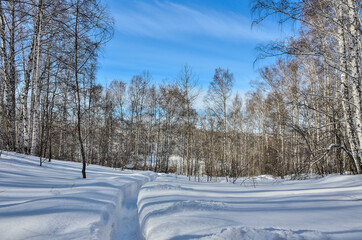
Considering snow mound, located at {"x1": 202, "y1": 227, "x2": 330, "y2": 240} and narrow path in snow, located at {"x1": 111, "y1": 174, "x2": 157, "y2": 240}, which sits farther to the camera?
narrow path in snow, located at {"x1": 111, "y1": 174, "x2": 157, "y2": 240}

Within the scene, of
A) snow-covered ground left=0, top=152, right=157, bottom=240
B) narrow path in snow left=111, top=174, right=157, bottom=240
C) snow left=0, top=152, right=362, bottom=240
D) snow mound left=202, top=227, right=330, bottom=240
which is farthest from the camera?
narrow path in snow left=111, top=174, right=157, bottom=240

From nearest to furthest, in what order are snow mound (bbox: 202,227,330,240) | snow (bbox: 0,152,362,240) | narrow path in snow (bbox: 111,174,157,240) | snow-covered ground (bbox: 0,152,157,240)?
snow mound (bbox: 202,227,330,240) < snow (bbox: 0,152,362,240) < snow-covered ground (bbox: 0,152,157,240) < narrow path in snow (bbox: 111,174,157,240)

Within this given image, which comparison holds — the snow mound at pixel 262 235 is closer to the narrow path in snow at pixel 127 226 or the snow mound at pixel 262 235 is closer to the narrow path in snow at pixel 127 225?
the narrow path in snow at pixel 127 225

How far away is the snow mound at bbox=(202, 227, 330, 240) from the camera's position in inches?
64.9

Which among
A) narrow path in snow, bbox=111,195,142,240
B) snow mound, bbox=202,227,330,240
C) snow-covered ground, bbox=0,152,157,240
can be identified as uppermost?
snow mound, bbox=202,227,330,240

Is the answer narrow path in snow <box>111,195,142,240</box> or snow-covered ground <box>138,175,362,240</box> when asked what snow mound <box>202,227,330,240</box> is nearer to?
snow-covered ground <box>138,175,362,240</box>

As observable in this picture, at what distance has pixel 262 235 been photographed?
1691 mm

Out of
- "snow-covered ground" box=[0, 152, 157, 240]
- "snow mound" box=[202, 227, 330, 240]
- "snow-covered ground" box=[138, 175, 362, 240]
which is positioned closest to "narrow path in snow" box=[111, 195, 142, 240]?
"snow-covered ground" box=[0, 152, 157, 240]

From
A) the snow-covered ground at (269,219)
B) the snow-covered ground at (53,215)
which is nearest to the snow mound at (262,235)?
the snow-covered ground at (269,219)

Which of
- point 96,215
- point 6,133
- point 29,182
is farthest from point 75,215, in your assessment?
point 6,133

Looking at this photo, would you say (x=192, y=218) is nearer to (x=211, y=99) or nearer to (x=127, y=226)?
(x=127, y=226)

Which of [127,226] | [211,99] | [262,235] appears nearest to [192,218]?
[262,235]

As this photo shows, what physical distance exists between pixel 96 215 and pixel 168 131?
1958 cm

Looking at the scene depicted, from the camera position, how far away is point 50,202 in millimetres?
2764
